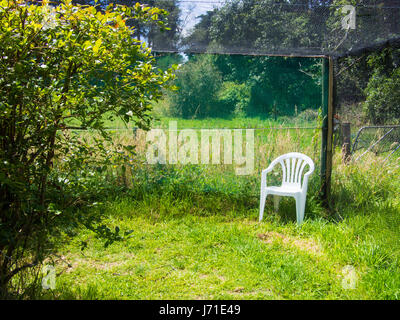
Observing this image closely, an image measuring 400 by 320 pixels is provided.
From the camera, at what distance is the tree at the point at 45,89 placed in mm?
1773

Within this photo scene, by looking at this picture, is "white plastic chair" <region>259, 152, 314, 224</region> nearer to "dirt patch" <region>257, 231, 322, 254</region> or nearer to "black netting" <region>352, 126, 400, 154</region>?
"dirt patch" <region>257, 231, 322, 254</region>

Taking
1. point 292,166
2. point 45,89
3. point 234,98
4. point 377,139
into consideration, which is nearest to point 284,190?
→ point 292,166

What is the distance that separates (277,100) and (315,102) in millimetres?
849

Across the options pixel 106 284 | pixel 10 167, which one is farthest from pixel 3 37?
pixel 106 284

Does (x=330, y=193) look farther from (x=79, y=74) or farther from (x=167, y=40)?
(x=79, y=74)

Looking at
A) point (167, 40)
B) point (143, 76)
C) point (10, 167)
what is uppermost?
point (167, 40)

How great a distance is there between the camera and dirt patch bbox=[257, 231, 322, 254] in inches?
131

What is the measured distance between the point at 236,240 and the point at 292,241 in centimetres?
55

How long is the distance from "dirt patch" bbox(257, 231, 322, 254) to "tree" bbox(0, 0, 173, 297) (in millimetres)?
2122

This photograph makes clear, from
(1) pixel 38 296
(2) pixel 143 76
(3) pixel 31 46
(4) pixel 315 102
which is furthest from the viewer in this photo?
(4) pixel 315 102

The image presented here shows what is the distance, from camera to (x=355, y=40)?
455cm

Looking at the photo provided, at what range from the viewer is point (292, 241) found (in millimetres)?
3510

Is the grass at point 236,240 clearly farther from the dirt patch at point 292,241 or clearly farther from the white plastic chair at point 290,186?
the white plastic chair at point 290,186

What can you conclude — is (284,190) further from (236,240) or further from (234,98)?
(234,98)
